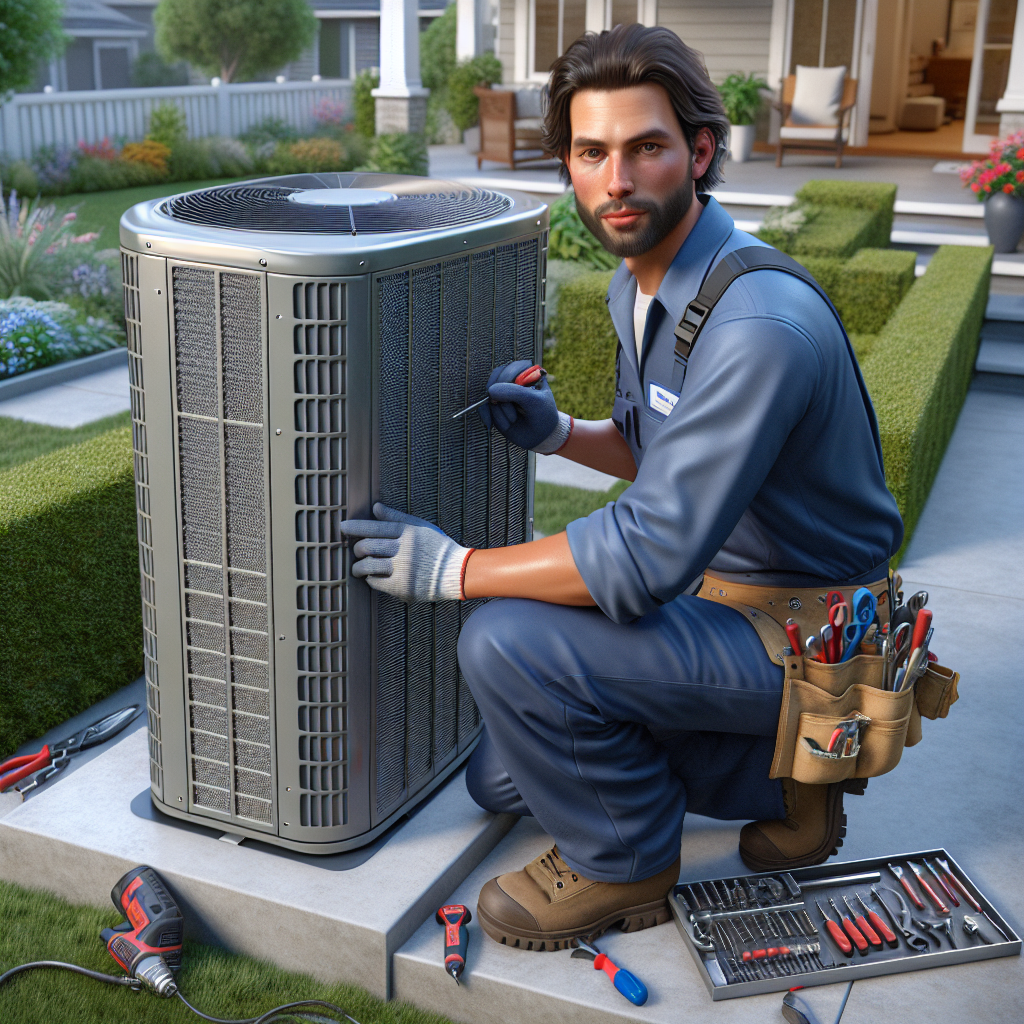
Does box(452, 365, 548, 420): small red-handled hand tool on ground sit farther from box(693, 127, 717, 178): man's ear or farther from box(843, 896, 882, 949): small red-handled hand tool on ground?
box(843, 896, 882, 949): small red-handled hand tool on ground

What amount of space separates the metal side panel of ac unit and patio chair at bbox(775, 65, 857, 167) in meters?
11.7

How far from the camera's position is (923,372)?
427 centimetres

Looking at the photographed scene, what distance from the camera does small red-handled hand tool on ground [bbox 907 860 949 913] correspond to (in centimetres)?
201

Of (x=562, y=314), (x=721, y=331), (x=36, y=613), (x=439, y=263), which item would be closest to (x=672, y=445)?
(x=721, y=331)

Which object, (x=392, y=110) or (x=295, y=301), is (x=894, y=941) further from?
(x=392, y=110)

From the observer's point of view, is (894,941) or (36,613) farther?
(36,613)

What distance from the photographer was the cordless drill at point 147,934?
195 cm

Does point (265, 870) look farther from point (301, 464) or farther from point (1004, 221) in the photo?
point (1004, 221)

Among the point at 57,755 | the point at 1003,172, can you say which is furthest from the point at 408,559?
the point at 1003,172

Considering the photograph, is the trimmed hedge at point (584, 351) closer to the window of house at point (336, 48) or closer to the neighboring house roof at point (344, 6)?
the neighboring house roof at point (344, 6)

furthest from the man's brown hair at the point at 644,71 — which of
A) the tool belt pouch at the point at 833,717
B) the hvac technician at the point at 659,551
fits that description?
the tool belt pouch at the point at 833,717

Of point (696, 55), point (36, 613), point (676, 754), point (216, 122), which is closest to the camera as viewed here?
point (696, 55)

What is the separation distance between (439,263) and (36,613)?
4.85 feet

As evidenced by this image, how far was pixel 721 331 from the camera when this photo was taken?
68.0 inches
